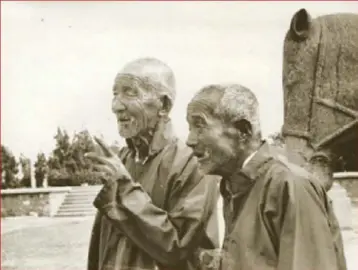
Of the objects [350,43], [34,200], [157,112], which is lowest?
[34,200]

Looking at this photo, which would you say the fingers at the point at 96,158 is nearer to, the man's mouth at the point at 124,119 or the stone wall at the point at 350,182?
the man's mouth at the point at 124,119

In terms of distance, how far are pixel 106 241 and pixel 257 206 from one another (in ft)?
1.55

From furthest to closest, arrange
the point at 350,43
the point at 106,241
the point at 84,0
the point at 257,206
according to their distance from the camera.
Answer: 1. the point at 84,0
2. the point at 106,241
3. the point at 350,43
4. the point at 257,206

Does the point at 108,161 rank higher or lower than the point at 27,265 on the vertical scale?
higher

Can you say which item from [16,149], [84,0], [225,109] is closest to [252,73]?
[225,109]

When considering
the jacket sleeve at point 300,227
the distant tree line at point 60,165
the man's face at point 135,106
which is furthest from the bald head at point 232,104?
the distant tree line at point 60,165

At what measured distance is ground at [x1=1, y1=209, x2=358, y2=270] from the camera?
6.90ft

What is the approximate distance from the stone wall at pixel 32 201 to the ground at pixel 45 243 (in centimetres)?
2

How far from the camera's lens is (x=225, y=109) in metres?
1.65

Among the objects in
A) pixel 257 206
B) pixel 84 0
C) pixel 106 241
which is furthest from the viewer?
pixel 84 0

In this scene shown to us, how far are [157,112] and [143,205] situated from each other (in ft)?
0.73

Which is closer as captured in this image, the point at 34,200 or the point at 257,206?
the point at 257,206

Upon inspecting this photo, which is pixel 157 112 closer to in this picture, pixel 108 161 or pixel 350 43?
pixel 108 161

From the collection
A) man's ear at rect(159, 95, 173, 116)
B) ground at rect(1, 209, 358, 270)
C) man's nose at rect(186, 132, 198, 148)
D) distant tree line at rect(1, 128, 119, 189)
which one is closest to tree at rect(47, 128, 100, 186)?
distant tree line at rect(1, 128, 119, 189)
